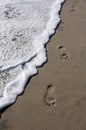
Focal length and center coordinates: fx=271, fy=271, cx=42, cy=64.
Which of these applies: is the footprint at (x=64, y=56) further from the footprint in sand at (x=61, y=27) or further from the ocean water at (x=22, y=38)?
the footprint in sand at (x=61, y=27)

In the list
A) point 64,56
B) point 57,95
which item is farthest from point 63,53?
point 57,95

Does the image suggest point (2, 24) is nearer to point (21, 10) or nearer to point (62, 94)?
point (21, 10)

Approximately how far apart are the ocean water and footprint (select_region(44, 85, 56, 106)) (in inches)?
14.5

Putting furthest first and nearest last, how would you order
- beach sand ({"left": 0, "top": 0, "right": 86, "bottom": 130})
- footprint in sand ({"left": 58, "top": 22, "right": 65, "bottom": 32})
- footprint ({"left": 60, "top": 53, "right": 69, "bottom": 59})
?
footprint in sand ({"left": 58, "top": 22, "right": 65, "bottom": 32}) < footprint ({"left": 60, "top": 53, "right": 69, "bottom": 59}) < beach sand ({"left": 0, "top": 0, "right": 86, "bottom": 130})

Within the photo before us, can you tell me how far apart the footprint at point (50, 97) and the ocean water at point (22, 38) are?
0.37 m

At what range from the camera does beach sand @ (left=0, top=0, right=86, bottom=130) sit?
10.6 feet

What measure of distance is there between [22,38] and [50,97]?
1802 millimetres

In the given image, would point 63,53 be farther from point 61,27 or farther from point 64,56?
point 61,27

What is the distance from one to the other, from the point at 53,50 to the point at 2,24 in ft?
5.22

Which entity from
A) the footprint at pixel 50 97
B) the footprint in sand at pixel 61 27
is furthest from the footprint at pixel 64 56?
the footprint in sand at pixel 61 27

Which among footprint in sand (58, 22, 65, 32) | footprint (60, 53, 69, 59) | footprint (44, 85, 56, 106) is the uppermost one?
footprint in sand (58, 22, 65, 32)

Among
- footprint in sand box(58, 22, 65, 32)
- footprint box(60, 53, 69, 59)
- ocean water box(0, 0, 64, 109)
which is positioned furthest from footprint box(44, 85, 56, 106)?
footprint in sand box(58, 22, 65, 32)

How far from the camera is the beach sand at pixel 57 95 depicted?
3217 mm

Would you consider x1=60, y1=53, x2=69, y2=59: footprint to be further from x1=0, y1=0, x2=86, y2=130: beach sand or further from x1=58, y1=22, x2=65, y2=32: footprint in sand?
x1=58, y1=22, x2=65, y2=32: footprint in sand
